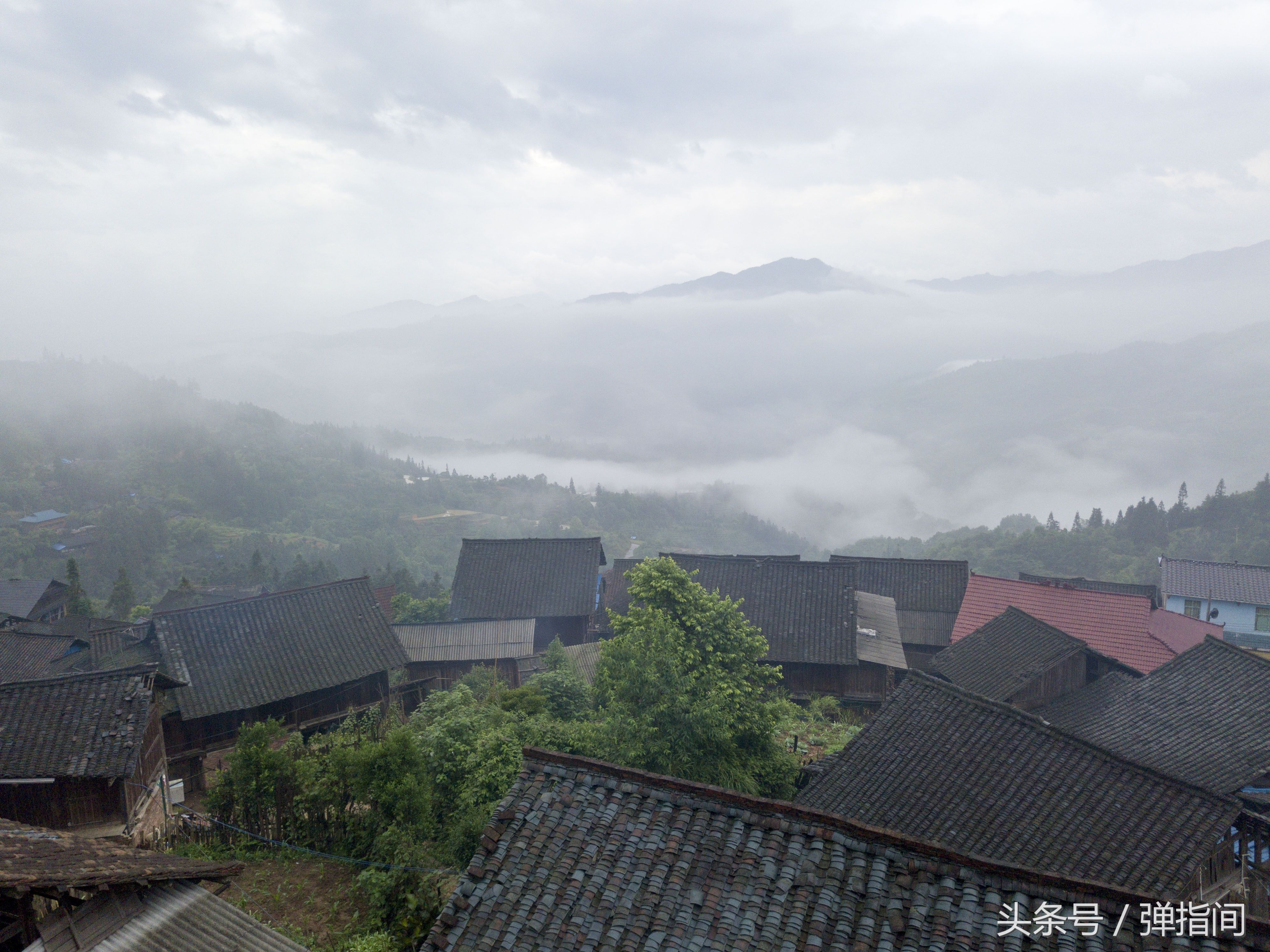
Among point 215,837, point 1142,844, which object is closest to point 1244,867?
point 1142,844

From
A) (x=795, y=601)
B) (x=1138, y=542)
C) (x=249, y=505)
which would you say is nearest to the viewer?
(x=795, y=601)

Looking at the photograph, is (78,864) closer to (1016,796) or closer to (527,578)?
(1016,796)

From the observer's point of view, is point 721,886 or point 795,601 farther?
point 795,601

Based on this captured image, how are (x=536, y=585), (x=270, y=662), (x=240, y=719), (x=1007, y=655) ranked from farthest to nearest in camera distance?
1. (x=536, y=585)
2. (x=1007, y=655)
3. (x=270, y=662)
4. (x=240, y=719)

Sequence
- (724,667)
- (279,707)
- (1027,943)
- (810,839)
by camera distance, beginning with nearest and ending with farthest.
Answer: (1027,943)
(810,839)
(724,667)
(279,707)

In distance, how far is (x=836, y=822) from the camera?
28.1 ft

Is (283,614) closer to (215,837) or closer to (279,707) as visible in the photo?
(279,707)

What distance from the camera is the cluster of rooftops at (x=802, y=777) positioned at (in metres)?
7.97

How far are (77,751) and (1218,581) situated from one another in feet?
189

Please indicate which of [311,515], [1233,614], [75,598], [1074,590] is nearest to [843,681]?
[1074,590]

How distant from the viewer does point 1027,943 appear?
730 centimetres

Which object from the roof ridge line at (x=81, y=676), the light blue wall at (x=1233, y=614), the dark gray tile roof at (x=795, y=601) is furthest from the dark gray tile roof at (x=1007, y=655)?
the light blue wall at (x=1233, y=614)

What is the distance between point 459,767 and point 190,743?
11.8 meters

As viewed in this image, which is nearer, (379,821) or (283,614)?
(379,821)
